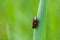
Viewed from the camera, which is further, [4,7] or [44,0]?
[4,7]

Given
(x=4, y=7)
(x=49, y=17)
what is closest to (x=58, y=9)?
(x=49, y=17)

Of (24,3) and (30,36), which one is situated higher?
(24,3)

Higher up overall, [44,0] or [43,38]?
[44,0]

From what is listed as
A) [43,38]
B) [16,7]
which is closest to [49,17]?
[16,7]

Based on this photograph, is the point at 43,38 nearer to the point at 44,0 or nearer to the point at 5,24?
the point at 44,0

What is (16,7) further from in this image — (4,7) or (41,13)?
(41,13)

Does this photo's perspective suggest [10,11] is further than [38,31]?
Yes
